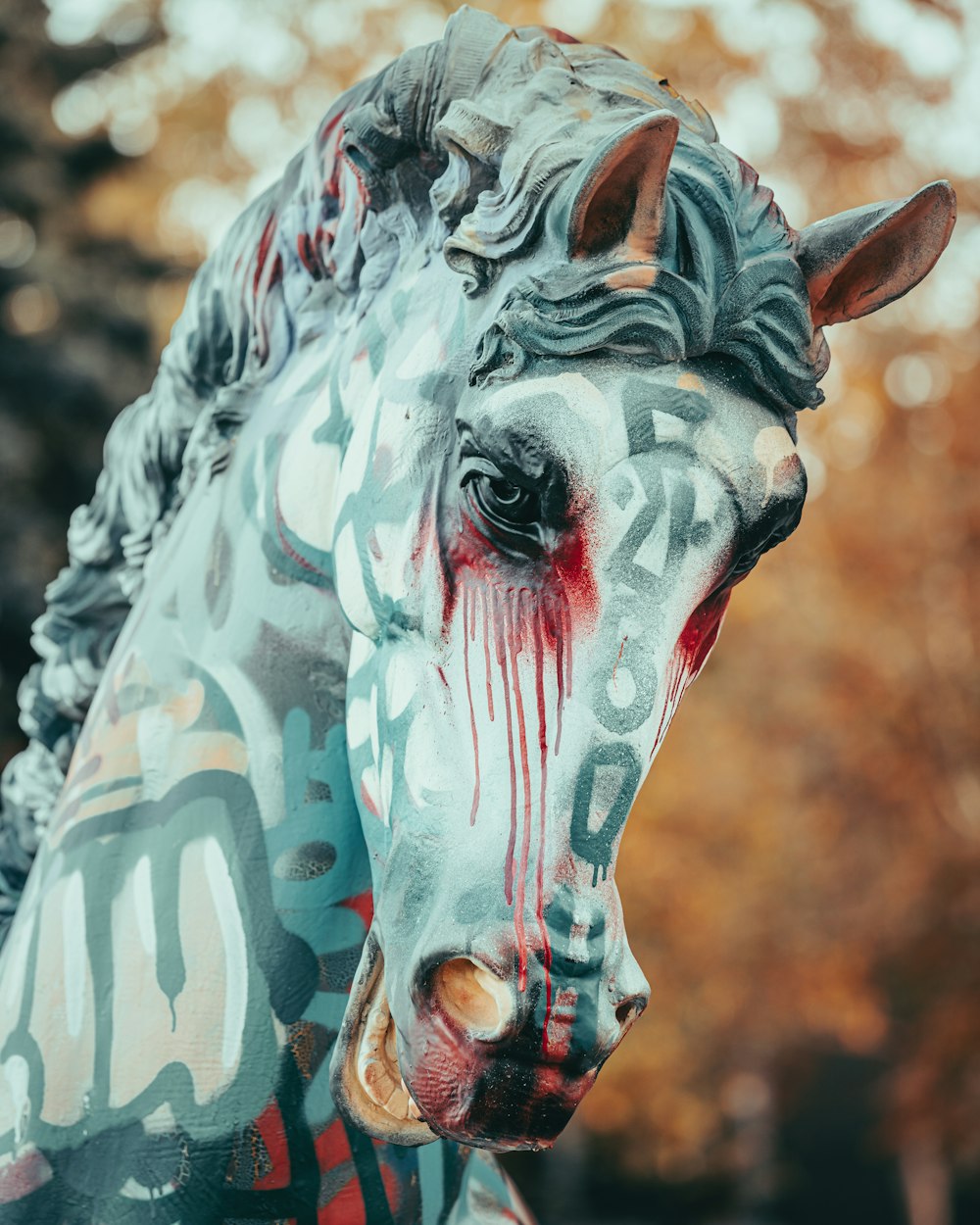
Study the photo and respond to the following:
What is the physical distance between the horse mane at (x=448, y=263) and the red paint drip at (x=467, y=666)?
0.22 metres

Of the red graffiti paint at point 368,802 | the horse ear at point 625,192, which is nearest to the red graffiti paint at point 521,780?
the red graffiti paint at point 368,802

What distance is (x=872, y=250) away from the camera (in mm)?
1443

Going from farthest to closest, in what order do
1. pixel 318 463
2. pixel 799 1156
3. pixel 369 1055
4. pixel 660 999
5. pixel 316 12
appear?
pixel 799 1156
pixel 660 999
pixel 316 12
pixel 318 463
pixel 369 1055

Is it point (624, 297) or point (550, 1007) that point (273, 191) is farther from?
point (550, 1007)

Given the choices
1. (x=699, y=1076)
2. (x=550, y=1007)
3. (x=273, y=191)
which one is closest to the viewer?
(x=550, y=1007)

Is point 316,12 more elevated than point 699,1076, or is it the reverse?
point 316,12

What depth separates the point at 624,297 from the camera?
4.09 feet

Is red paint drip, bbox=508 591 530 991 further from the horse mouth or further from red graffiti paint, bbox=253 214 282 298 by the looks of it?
red graffiti paint, bbox=253 214 282 298

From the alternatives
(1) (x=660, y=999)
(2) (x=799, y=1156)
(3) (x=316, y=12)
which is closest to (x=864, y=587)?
(1) (x=660, y=999)

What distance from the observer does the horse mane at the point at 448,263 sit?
50.0 inches

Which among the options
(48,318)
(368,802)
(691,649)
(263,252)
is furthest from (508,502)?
(48,318)

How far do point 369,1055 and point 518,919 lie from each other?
26 centimetres

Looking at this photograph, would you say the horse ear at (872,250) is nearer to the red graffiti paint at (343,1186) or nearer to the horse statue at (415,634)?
the horse statue at (415,634)

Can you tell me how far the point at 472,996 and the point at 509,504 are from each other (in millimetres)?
450
